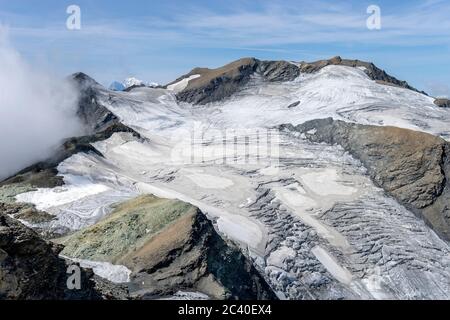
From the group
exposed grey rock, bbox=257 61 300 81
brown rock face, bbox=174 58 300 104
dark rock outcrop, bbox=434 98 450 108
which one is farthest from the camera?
exposed grey rock, bbox=257 61 300 81

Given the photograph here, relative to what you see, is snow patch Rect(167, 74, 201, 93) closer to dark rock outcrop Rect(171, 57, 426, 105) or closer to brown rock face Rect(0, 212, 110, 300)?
dark rock outcrop Rect(171, 57, 426, 105)

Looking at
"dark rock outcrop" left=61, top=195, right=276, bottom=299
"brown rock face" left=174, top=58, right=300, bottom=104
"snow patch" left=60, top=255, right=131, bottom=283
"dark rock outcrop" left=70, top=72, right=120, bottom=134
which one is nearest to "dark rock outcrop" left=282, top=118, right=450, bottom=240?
"dark rock outcrop" left=61, top=195, right=276, bottom=299

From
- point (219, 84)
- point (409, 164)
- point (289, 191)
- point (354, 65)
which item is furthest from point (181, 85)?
point (409, 164)

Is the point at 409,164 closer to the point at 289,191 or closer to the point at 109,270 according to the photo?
the point at 289,191

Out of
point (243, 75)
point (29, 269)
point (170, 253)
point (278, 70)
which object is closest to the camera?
point (29, 269)

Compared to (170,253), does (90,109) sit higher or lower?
lower
